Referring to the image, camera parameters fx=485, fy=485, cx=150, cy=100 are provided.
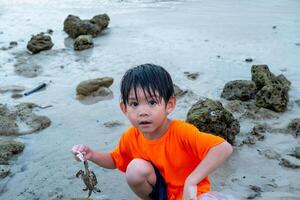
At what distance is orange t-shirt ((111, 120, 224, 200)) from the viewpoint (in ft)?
8.43

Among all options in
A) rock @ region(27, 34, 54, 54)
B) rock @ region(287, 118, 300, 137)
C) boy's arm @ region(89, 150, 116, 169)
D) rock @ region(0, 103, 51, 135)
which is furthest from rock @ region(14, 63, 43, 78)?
boy's arm @ region(89, 150, 116, 169)

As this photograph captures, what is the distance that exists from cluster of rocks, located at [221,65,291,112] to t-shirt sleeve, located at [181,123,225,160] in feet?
7.61

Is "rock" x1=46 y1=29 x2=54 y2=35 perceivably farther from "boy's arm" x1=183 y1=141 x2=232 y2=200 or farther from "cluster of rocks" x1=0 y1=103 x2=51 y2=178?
"boy's arm" x1=183 y1=141 x2=232 y2=200

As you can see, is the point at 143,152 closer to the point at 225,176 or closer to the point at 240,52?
the point at 225,176

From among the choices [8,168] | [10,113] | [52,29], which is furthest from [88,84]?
[52,29]

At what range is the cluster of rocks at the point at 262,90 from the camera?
473 cm

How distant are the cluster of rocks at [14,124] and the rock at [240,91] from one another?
6.20 feet

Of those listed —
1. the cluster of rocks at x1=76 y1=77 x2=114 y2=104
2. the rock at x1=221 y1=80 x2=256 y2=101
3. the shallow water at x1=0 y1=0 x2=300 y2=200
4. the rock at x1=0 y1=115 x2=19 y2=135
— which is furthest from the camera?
the cluster of rocks at x1=76 y1=77 x2=114 y2=104

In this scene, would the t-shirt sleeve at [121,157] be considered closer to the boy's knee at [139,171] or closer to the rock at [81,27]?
the boy's knee at [139,171]

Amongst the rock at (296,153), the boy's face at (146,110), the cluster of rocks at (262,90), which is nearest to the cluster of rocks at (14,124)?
the boy's face at (146,110)

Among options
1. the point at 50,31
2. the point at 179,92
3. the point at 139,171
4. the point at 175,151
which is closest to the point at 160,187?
the point at 139,171

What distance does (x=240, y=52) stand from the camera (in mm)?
6902

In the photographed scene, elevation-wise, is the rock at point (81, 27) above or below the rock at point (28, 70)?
above

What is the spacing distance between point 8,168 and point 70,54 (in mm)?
3915
